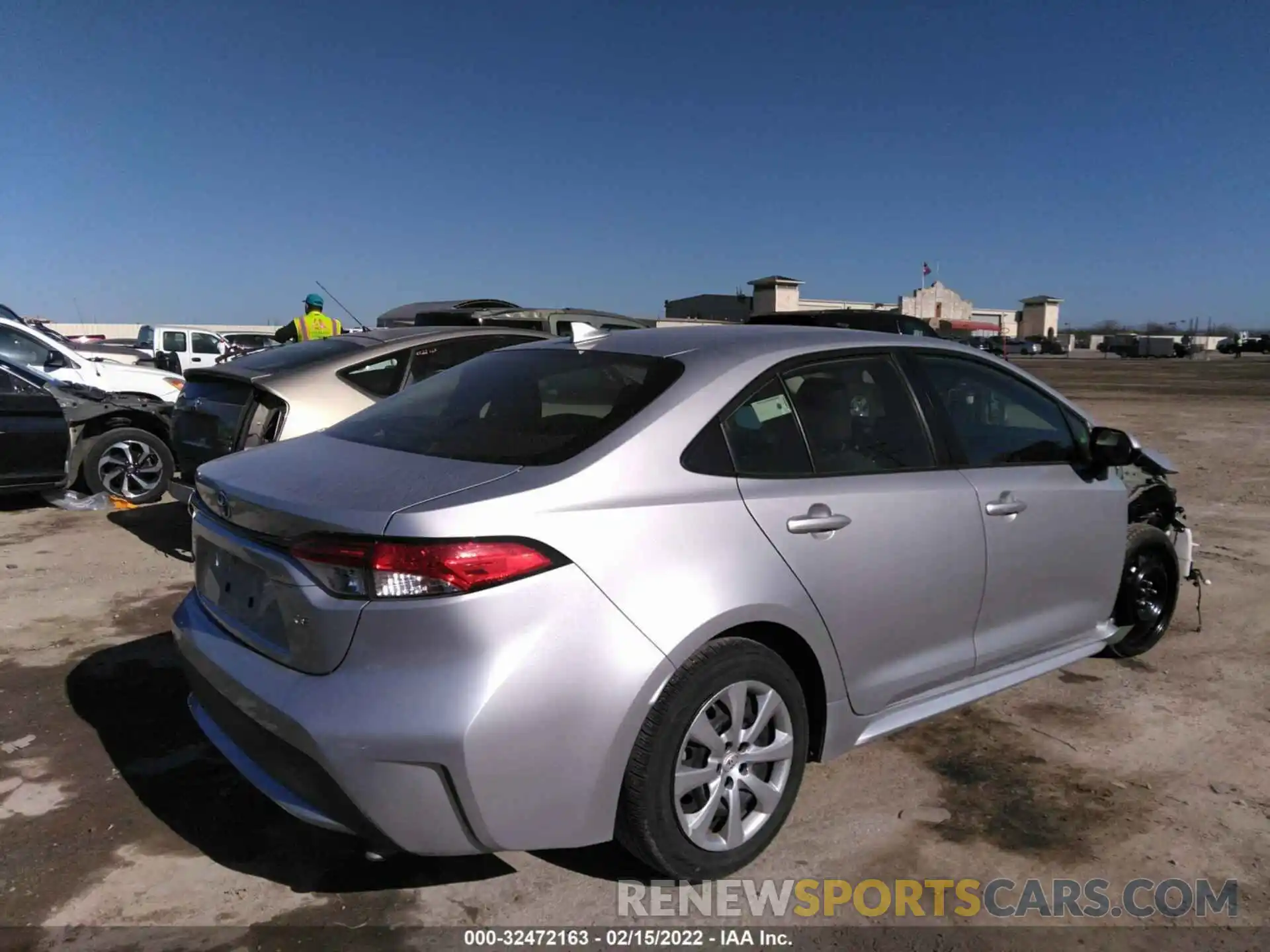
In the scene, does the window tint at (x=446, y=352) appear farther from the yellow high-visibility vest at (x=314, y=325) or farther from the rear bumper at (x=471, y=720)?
the rear bumper at (x=471, y=720)

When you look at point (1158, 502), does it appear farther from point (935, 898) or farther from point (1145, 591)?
point (935, 898)

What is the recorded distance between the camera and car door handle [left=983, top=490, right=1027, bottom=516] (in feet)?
11.1

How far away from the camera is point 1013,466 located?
3598mm

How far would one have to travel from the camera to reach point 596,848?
2.94m

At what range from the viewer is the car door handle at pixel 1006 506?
3.37m

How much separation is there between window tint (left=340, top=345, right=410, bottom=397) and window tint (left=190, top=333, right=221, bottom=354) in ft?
66.1

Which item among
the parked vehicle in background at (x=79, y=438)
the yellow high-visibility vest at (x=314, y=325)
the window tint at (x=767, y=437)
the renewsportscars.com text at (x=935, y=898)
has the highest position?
the yellow high-visibility vest at (x=314, y=325)

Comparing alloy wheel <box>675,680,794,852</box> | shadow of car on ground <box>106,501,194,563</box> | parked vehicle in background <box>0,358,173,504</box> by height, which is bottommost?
shadow of car on ground <box>106,501,194,563</box>

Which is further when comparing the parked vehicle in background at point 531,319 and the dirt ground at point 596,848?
the parked vehicle in background at point 531,319

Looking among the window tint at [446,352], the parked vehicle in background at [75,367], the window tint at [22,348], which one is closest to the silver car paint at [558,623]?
the window tint at [446,352]

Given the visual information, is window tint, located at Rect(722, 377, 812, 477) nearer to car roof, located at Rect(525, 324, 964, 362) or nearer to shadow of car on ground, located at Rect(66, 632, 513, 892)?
car roof, located at Rect(525, 324, 964, 362)

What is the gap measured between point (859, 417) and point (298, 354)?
422 centimetres

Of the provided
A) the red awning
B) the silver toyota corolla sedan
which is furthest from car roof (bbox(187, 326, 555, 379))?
the red awning

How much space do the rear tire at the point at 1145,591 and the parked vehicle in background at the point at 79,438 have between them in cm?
749
